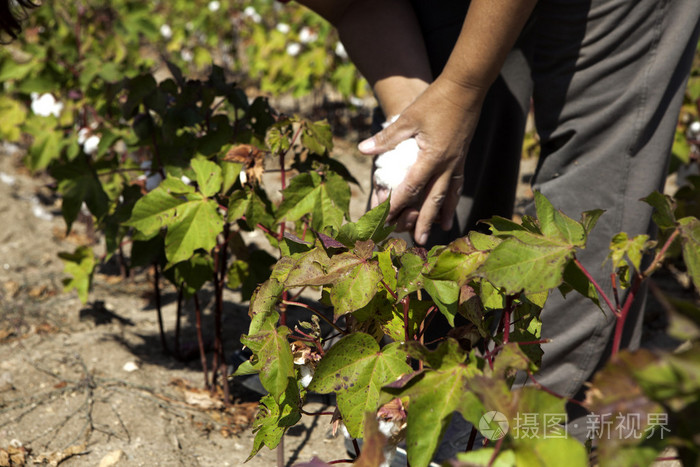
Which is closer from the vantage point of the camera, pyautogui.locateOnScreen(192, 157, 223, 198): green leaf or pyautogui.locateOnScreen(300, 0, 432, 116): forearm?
pyautogui.locateOnScreen(192, 157, 223, 198): green leaf

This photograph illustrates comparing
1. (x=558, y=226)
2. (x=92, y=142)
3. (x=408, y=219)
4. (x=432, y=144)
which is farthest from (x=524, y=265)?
(x=92, y=142)

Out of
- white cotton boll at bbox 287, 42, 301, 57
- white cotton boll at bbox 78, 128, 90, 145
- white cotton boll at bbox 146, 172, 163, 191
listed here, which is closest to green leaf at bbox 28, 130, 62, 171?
white cotton boll at bbox 78, 128, 90, 145

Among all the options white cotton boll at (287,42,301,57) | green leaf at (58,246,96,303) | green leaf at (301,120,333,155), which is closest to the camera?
green leaf at (301,120,333,155)

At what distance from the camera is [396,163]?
61.4 inches

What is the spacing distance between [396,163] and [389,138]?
0.22ft

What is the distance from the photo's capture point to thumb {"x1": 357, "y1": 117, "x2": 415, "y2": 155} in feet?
5.08

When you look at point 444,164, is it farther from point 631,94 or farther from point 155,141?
point 155,141

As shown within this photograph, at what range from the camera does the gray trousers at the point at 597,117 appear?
1635 millimetres

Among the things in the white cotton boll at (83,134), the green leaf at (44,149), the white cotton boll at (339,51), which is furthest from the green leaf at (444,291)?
the white cotton boll at (339,51)

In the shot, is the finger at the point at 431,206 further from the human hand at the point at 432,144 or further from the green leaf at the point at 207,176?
the green leaf at the point at 207,176

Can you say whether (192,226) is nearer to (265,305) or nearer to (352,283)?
(265,305)

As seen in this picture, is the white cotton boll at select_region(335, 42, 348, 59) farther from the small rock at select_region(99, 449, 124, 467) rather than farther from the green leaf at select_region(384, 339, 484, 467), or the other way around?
the green leaf at select_region(384, 339, 484, 467)

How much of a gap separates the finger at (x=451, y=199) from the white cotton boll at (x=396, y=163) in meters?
0.13

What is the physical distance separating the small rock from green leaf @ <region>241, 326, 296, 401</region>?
784mm
